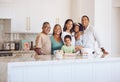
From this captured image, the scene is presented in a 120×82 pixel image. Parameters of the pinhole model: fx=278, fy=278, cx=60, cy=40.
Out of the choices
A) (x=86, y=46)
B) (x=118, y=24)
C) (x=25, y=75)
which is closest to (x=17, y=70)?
(x=25, y=75)

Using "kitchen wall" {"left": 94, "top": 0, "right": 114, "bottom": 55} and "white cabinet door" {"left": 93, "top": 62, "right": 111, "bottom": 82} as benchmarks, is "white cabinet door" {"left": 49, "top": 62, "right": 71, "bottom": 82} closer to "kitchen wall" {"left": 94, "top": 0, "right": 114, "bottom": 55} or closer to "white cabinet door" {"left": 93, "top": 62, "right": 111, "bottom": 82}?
"white cabinet door" {"left": 93, "top": 62, "right": 111, "bottom": 82}

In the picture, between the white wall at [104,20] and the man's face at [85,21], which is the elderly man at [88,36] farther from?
the white wall at [104,20]

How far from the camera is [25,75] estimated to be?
2891mm

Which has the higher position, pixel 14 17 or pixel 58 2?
pixel 58 2

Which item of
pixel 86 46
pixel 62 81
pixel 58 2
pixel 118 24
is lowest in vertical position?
pixel 62 81

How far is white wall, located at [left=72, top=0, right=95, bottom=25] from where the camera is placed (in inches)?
246

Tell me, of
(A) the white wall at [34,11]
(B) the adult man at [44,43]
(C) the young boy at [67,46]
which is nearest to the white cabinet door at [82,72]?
(C) the young boy at [67,46]

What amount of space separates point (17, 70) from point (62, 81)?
0.58 metres

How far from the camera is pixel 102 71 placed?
3488mm

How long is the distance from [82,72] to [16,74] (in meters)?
0.86

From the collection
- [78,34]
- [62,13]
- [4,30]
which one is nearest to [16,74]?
[78,34]

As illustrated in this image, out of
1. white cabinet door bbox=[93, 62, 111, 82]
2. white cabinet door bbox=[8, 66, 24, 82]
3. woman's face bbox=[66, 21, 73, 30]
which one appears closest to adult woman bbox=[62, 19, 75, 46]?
woman's face bbox=[66, 21, 73, 30]

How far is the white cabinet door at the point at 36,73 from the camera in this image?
2906 millimetres

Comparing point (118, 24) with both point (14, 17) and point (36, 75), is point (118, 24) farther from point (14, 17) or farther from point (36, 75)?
point (36, 75)
